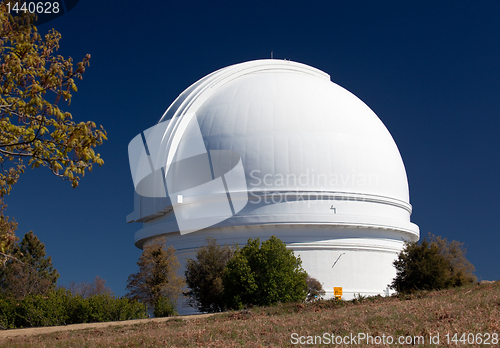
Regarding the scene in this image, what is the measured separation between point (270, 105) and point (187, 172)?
6.19 meters

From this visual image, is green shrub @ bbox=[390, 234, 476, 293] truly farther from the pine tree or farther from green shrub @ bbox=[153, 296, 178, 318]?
the pine tree

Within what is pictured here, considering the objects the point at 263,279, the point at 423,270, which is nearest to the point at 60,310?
the point at 263,279

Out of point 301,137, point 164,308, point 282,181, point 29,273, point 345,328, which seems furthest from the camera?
point 29,273

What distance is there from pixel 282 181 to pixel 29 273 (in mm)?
16240

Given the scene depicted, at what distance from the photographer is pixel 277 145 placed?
84.4 feet

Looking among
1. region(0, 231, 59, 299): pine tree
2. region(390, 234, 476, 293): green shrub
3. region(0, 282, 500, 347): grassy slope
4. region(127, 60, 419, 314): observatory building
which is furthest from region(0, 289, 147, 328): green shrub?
region(390, 234, 476, 293): green shrub

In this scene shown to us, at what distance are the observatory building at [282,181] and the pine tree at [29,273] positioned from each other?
5785mm

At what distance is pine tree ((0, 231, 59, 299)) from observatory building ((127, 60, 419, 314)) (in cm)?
579

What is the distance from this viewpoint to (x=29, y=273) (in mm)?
28219

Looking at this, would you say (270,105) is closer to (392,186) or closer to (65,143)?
(392,186)

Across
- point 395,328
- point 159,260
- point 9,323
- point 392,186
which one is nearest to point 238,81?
point 392,186

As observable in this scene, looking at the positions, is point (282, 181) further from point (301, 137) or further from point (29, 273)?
point (29, 273)

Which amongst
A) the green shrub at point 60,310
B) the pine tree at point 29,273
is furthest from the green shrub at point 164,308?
the pine tree at point 29,273

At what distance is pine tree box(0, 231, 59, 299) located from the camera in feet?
91.3
